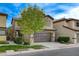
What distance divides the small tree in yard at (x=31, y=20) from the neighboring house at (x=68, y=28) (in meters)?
0.55

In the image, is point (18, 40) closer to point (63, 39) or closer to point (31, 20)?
point (31, 20)

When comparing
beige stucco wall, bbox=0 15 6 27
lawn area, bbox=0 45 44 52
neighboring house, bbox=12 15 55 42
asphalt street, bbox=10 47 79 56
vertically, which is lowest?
asphalt street, bbox=10 47 79 56

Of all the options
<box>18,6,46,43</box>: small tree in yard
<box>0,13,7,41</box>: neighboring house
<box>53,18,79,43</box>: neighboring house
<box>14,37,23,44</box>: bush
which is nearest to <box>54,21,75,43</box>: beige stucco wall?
<box>53,18,79,43</box>: neighboring house

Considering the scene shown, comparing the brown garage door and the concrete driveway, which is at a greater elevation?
the brown garage door

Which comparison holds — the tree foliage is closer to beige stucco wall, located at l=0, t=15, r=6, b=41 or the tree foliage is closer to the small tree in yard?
the small tree in yard

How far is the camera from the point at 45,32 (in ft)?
28.7

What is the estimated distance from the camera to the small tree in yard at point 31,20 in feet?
27.7

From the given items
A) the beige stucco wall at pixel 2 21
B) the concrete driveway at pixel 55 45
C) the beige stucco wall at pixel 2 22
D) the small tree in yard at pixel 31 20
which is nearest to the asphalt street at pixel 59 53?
the concrete driveway at pixel 55 45

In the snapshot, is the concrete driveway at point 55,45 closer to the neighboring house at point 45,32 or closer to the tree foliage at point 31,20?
the neighboring house at point 45,32

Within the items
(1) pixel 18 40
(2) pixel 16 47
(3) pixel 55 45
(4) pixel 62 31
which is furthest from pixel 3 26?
(4) pixel 62 31

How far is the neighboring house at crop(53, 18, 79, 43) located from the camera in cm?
870

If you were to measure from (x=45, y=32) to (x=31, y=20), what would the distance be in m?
0.68

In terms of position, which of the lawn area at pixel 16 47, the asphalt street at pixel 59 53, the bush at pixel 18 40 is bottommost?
the asphalt street at pixel 59 53

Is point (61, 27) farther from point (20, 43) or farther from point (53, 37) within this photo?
point (20, 43)
